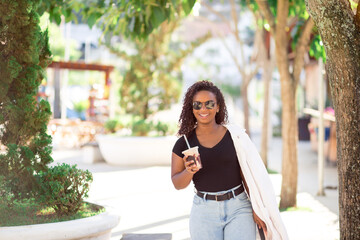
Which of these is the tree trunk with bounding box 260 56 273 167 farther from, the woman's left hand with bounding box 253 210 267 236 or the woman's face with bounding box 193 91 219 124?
the woman's left hand with bounding box 253 210 267 236

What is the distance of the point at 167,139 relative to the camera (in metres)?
13.5

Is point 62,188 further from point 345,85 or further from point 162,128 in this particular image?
point 162,128

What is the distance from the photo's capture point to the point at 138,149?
1341cm

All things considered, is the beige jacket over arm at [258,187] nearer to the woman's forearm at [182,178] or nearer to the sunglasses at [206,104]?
the sunglasses at [206,104]

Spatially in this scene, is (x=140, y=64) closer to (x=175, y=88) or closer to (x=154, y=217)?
(x=175, y=88)

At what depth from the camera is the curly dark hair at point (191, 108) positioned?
146 inches

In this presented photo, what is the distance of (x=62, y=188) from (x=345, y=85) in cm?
241

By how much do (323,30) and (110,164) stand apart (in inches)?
412

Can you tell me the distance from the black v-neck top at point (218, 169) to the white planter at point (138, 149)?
32.4ft

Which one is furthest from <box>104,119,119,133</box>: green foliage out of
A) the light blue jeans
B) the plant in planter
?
the light blue jeans

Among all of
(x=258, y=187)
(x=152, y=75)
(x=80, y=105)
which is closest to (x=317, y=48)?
(x=258, y=187)

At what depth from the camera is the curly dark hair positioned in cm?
371

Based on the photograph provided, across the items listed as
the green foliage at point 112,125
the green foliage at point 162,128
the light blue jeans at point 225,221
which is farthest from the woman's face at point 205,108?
the green foliage at point 112,125

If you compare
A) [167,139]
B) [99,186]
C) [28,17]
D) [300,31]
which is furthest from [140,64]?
[28,17]
